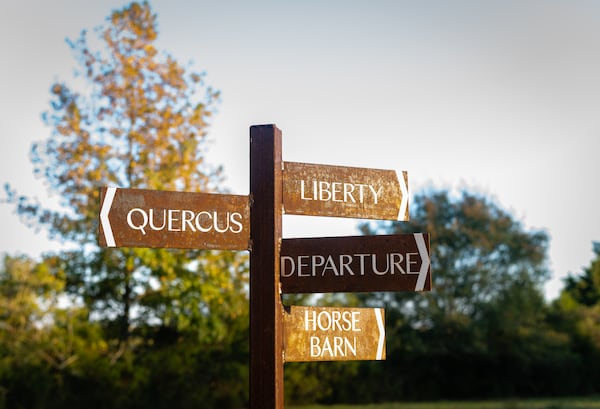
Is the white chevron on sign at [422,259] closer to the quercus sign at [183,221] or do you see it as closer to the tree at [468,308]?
the quercus sign at [183,221]

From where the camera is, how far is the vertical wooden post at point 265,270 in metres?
4.22

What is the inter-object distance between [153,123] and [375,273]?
13.4 metres

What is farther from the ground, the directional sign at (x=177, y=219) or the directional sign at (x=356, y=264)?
the directional sign at (x=177, y=219)

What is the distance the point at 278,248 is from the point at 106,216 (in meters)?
0.91

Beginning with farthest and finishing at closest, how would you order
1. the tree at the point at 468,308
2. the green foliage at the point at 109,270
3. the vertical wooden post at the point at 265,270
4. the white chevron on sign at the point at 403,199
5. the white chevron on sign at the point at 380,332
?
the tree at the point at 468,308 < the green foliage at the point at 109,270 < the white chevron on sign at the point at 403,199 < the white chevron on sign at the point at 380,332 < the vertical wooden post at the point at 265,270

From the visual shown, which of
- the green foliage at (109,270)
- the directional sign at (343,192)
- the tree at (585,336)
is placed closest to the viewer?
the directional sign at (343,192)

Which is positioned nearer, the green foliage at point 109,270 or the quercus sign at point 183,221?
the quercus sign at point 183,221

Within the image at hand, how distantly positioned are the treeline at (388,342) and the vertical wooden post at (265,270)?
12677 millimetres

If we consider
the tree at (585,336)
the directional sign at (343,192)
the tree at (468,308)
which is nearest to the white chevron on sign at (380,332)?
the directional sign at (343,192)

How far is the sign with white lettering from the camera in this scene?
4.36 m

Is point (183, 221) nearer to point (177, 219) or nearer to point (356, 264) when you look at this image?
point (177, 219)

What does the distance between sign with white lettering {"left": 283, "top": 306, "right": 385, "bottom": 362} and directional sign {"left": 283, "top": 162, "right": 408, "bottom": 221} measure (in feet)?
1.79

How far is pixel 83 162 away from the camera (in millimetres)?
16859

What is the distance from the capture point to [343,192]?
15.3 ft
